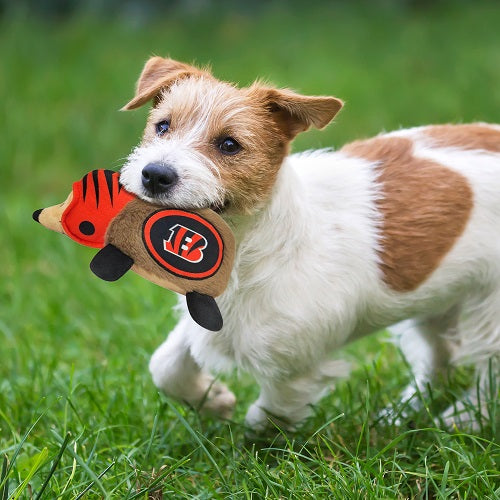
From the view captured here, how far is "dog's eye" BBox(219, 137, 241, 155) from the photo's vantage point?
3.10m

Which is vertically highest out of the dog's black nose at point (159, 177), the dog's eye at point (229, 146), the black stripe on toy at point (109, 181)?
the dog's eye at point (229, 146)

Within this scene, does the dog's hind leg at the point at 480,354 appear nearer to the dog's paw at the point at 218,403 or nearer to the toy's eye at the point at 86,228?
the dog's paw at the point at 218,403

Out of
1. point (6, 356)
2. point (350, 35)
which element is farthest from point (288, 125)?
point (350, 35)

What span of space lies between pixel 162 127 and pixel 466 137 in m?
1.34

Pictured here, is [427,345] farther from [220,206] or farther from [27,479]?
[27,479]

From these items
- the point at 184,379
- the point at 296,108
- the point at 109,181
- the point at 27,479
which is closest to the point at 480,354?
the point at 184,379

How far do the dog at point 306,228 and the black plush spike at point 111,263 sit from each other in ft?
0.76

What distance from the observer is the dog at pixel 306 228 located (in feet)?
10.2

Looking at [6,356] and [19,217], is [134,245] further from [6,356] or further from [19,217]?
[19,217]

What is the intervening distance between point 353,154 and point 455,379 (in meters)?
1.23

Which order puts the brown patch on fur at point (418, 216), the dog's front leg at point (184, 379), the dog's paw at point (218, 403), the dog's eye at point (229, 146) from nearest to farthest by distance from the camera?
the dog's eye at point (229, 146), the brown patch on fur at point (418, 216), the dog's front leg at point (184, 379), the dog's paw at point (218, 403)

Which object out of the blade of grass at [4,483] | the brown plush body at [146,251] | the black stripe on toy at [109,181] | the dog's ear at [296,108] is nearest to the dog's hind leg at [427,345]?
the dog's ear at [296,108]

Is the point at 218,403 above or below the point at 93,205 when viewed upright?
below

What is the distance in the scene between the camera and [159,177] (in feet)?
9.44
